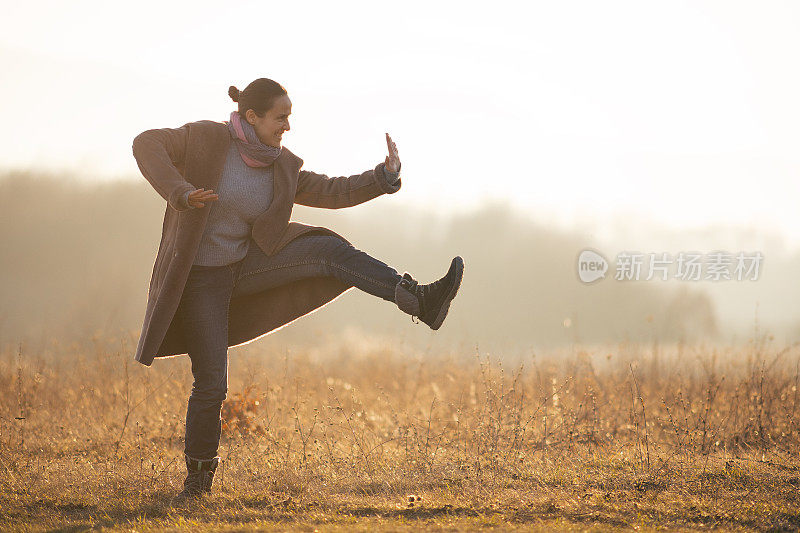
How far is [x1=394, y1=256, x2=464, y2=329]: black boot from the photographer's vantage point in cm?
467

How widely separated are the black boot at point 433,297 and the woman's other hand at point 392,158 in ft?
2.84

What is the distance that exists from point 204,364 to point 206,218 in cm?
93

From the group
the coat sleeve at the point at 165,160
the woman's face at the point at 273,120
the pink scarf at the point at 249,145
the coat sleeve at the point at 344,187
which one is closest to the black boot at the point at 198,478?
the coat sleeve at the point at 165,160

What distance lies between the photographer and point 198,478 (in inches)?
202

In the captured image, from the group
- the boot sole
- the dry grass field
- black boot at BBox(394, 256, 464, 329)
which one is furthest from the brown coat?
the dry grass field

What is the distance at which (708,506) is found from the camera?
4.87 metres

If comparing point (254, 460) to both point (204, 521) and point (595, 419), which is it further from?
point (595, 419)

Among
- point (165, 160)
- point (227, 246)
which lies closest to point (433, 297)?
point (227, 246)

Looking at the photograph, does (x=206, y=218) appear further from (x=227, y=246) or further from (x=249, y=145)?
(x=249, y=145)

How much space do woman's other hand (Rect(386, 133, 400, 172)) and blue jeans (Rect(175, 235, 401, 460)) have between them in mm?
579

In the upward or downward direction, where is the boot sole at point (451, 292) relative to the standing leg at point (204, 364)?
upward

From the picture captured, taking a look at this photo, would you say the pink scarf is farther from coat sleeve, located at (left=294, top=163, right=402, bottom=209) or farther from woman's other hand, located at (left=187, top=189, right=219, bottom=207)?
woman's other hand, located at (left=187, top=189, right=219, bottom=207)

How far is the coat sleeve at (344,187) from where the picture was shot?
5.21 m

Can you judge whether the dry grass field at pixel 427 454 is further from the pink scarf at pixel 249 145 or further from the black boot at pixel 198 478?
the pink scarf at pixel 249 145
